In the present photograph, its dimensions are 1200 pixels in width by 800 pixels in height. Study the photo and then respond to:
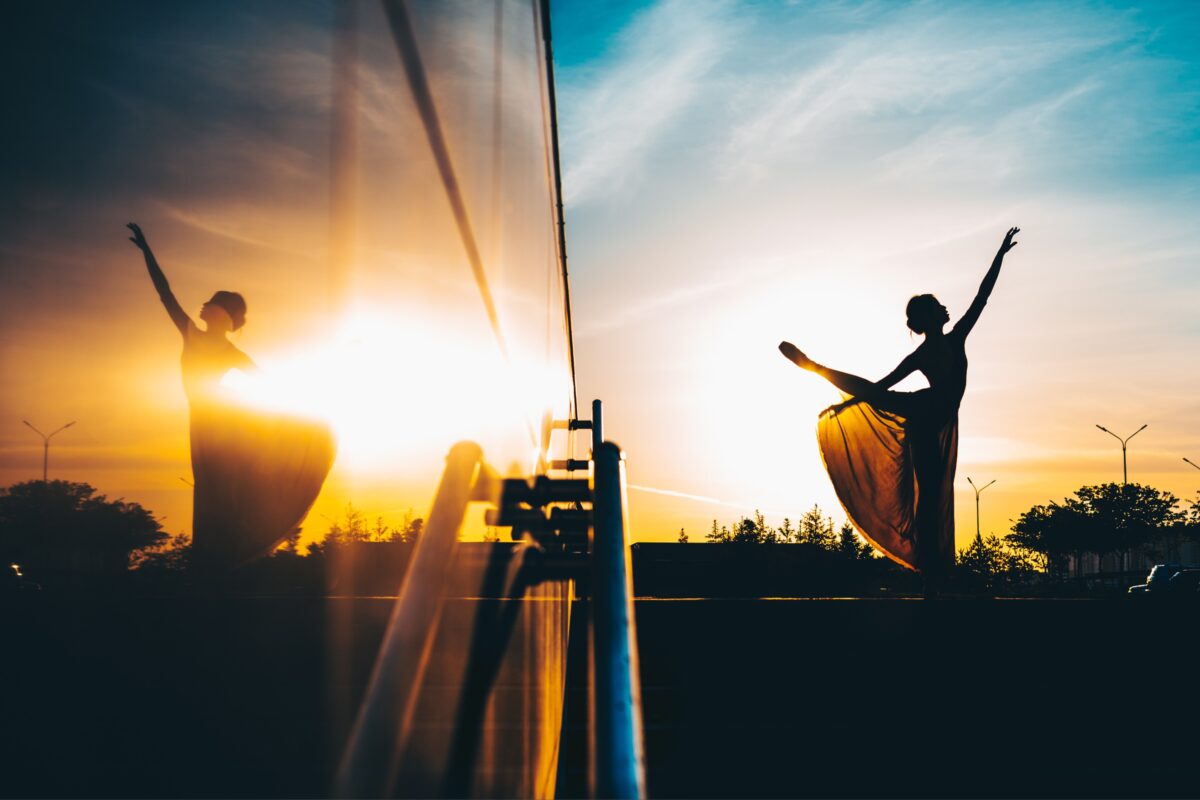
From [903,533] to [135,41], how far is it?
6.01m

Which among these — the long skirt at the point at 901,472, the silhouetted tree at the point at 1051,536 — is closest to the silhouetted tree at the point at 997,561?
the silhouetted tree at the point at 1051,536

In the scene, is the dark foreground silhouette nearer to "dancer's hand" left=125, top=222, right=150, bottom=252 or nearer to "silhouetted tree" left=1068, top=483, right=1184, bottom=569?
"dancer's hand" left=125, top=222, right=150, bottom=252

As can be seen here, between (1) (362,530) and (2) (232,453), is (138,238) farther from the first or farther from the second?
(1) (362,530)

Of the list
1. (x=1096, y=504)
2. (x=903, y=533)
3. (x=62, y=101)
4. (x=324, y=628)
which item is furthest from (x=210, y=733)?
(x=1096, y=504)

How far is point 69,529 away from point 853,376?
5.84 metres

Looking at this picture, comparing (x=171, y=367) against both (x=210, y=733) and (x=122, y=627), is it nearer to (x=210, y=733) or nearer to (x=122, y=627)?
(x=122, y=627)

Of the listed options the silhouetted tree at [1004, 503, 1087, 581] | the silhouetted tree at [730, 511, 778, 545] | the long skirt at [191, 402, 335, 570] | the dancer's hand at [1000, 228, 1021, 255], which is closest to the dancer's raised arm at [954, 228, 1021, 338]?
the dancer's hand at [1000, 228, 1021, 255]

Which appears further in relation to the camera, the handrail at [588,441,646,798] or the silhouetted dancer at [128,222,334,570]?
the handrail at [588,441,646,798]

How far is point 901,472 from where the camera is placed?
605 centimetres

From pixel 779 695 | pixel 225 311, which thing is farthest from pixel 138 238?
pixel 779 695

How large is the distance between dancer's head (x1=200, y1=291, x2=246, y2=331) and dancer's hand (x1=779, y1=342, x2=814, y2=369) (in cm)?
492

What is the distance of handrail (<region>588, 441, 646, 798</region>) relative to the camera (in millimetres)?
1033

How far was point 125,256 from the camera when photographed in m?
0.77

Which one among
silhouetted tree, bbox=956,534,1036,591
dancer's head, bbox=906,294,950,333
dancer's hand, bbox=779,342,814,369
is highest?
dancer's head, bbox=906,294,950,333
